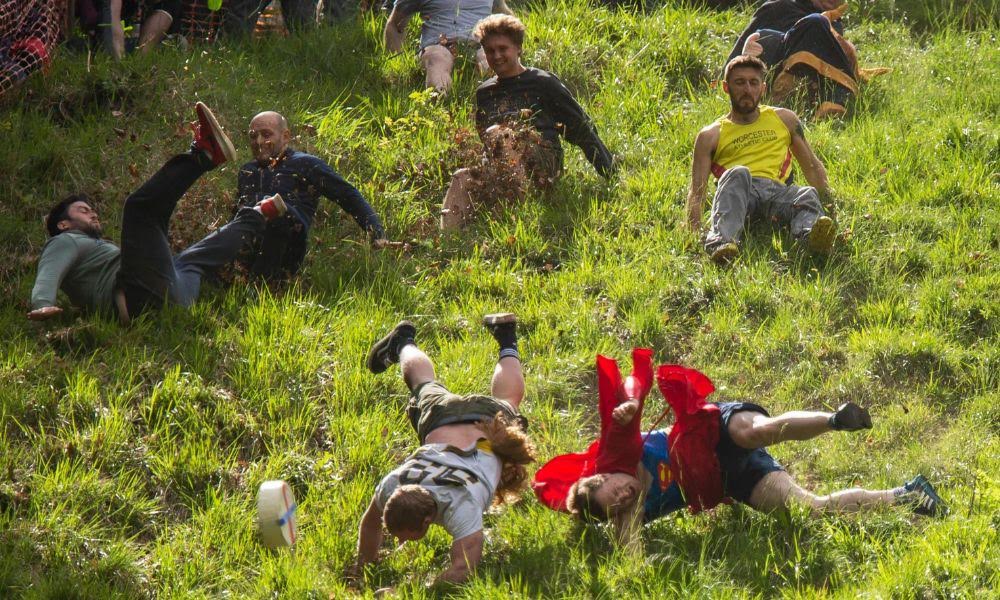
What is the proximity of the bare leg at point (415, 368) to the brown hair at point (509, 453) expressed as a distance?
0.62 metres

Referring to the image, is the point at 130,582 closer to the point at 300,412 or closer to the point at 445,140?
the point at 300,412

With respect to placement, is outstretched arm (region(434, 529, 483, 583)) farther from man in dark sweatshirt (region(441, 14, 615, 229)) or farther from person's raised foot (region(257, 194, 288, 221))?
man in dark sweatshirt (region(441, 14, 615, 229))

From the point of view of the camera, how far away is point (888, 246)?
847 cm

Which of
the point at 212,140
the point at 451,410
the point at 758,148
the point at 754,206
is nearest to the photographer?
the point at 451,410

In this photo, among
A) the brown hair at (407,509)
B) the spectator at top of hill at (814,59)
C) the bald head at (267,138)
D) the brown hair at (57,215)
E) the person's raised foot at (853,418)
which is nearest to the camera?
the person's raised foot at (853,418)

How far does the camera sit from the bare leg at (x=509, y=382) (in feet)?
21.9

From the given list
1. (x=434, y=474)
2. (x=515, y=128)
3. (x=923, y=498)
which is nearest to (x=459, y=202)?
(x=515, y=128)

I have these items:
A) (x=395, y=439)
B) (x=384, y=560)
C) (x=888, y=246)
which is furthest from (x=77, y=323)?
(x=888, y=246)

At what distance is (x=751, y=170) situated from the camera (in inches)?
340

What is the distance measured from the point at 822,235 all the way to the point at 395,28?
468 cm

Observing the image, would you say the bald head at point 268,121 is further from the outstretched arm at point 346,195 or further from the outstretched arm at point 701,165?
the outstretched arm at point 701,165

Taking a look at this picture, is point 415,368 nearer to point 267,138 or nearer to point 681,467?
point 681,467

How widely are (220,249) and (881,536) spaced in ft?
13.7

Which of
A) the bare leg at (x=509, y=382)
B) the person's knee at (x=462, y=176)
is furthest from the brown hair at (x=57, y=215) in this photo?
the bare leg at (x=509, y=382)
